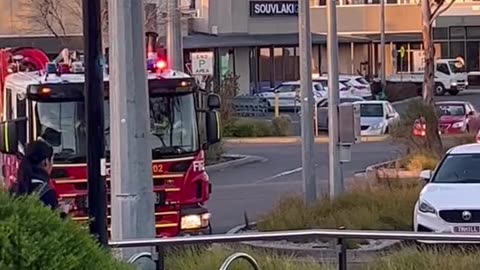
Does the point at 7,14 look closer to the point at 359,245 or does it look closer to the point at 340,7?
the point at 340,7

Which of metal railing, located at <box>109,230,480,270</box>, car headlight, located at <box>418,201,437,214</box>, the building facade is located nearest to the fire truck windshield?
car headlight, located at <box>418,201,437,214</box>

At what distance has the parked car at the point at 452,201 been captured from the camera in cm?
1578

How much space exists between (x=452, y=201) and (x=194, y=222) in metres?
3.87

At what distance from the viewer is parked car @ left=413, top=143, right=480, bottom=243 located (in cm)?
1578

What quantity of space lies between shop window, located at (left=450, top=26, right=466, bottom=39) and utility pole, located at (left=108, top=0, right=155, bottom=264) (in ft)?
228

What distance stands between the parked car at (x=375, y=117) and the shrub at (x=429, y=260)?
3170 cm

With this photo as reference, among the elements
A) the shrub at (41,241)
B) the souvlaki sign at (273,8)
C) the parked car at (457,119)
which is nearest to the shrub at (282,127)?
the parked car at (457,119)

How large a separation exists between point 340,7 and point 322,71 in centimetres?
571

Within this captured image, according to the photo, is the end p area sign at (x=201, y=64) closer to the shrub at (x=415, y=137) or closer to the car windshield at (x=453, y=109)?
the shrub at (x=415, y=137)

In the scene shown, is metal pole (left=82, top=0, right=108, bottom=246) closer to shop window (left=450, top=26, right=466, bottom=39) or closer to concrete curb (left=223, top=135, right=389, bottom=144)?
concrete curb (left=223, top=135, right=389, bottom=144)

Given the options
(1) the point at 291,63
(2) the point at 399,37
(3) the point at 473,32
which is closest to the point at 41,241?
(1) the point at 291,63

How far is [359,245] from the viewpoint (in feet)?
46.6

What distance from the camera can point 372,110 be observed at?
44125 mm

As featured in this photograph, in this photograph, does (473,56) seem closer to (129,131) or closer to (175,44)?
(175,44)
